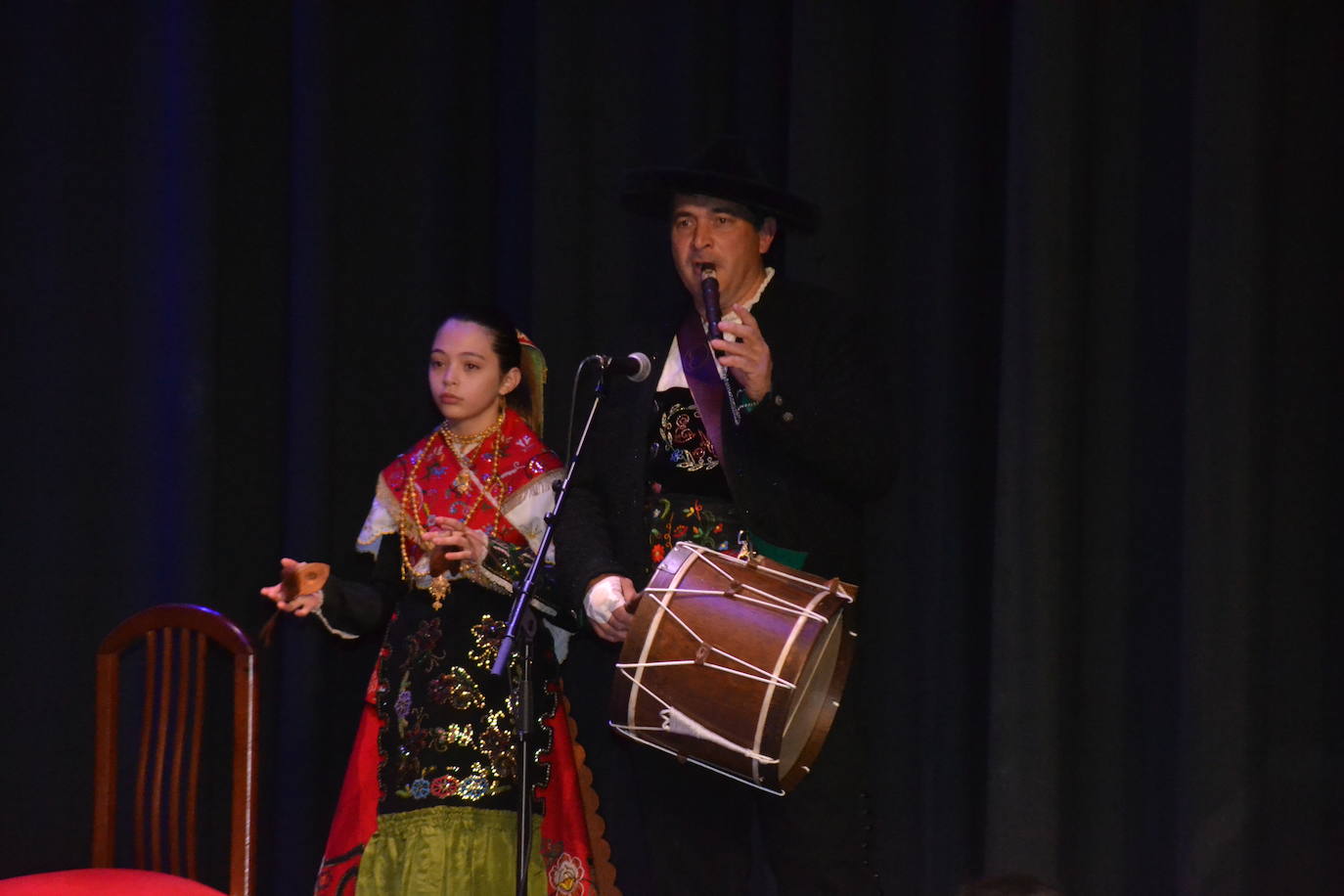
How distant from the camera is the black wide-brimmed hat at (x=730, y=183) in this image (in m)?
2.37

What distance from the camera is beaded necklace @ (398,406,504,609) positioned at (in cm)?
262

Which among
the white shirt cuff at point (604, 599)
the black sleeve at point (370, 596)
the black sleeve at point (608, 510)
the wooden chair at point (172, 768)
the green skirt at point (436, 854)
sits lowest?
the green skirt at point (436, 854)

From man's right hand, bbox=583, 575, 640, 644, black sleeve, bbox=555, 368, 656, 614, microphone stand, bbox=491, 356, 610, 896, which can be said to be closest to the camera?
microphone stand, bbox=491, 356, 610, 896

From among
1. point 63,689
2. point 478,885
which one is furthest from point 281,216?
point 478,885

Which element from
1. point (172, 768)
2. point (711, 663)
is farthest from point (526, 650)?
point (172, 768)

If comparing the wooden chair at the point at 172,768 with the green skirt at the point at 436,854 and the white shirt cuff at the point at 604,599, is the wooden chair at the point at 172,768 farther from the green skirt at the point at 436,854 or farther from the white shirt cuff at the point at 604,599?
the white shirt cuff at the point at 604,599

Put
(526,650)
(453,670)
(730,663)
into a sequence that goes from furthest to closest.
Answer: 1. (453,670)
2. (526,650)
3. (730,663)

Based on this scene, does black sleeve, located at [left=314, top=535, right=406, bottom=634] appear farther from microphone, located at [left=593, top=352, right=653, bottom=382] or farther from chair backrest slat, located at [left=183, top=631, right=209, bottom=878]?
microphone, located at [left=593, top=352, right=653, bottom=382]

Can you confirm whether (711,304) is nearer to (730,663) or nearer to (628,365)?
(628,365)

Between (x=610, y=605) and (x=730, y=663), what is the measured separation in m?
0.28

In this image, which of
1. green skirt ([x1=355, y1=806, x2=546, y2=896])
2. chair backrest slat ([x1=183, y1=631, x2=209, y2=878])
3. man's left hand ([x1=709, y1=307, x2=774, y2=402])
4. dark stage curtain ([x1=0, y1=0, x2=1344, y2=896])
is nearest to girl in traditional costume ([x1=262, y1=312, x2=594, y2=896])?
green skirt ([x1=355, y1=806, x2=546, y2=896])

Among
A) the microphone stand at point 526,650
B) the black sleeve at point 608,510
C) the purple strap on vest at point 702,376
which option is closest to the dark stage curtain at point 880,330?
the purple strap on vest at point 702,376

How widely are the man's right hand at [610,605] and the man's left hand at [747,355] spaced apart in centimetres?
39

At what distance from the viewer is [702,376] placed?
2.40m
